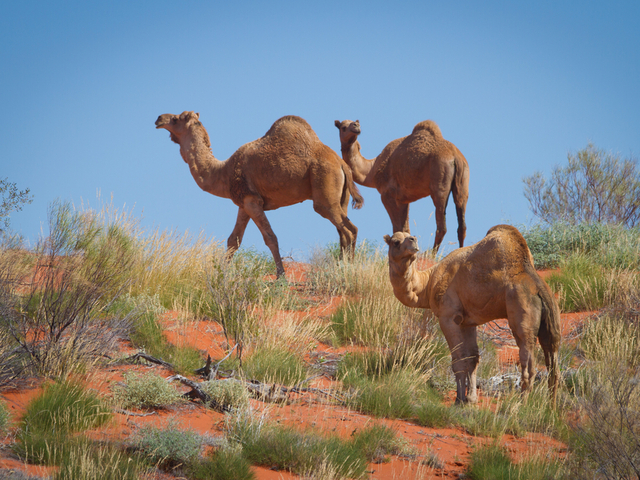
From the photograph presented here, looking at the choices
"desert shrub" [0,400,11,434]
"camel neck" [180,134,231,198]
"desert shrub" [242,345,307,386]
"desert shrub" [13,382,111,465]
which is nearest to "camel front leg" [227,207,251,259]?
A: "camel neck" [180,134,231,198]

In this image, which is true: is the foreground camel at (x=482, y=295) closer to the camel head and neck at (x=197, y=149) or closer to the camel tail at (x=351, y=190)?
the camel tail at (x=351, y=190)

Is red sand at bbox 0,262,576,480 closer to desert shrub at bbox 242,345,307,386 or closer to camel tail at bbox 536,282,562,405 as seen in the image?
desert shrub at bbox 242,345,307,386

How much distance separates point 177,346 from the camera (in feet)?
26.7

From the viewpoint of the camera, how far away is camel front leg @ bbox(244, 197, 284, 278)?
482 inches

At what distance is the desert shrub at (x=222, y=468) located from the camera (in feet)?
15.5

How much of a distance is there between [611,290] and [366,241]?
216 inches

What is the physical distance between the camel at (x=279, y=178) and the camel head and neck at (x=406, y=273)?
5.03 meters

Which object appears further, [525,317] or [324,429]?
[525,317]

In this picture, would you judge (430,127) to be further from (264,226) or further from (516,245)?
(516,245)

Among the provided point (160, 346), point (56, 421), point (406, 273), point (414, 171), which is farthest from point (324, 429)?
point (414, 171)

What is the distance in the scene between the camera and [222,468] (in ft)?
15.6

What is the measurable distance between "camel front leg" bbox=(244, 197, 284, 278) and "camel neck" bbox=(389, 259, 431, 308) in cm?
534

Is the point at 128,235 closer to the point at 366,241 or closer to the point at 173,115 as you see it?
the point at 173,115

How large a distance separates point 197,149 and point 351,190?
3297 millimetres
